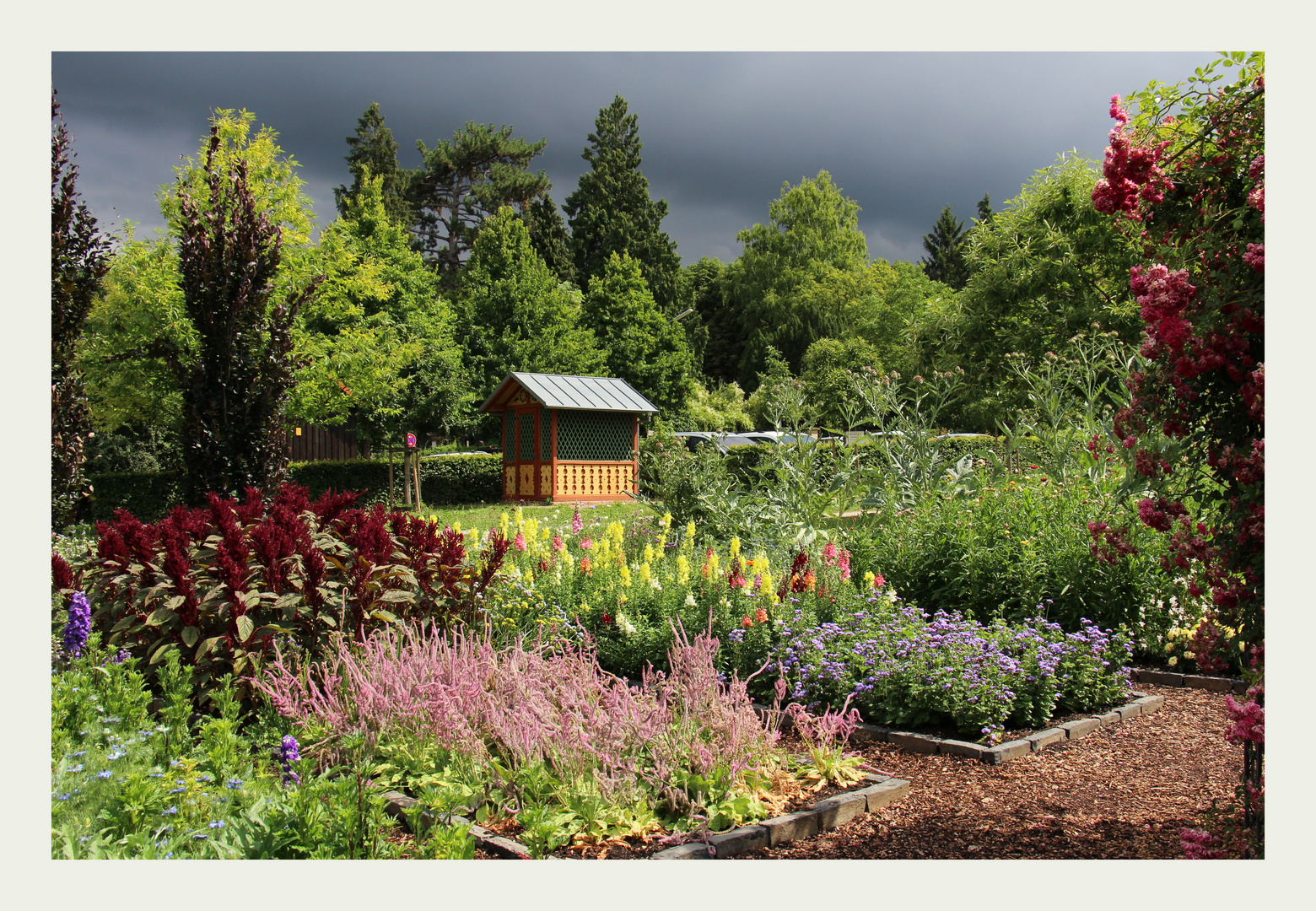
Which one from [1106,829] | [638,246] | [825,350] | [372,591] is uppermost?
[638,246]

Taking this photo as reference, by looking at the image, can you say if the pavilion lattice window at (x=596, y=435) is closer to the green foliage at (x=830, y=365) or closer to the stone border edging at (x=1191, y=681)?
the green foliage at (x=830, y=365)

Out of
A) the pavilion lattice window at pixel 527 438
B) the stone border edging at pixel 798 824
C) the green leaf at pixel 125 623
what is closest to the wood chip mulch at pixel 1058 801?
the stone border edging at pixel 798 824

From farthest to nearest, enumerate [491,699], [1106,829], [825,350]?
[825,350]
[491,699]
[1106,829]

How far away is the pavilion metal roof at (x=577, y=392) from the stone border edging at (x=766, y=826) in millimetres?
15016

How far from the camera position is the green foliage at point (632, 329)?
2808 centimetres

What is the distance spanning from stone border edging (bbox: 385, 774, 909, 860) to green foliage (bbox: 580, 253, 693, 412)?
83.5 ft

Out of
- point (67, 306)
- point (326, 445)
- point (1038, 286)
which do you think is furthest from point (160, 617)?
point (326, 445)

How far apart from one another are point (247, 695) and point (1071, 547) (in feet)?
14.2

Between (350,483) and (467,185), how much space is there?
17961 mm

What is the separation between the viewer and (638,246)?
32.3 m

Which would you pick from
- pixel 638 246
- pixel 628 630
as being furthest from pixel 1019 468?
pixel 638 246

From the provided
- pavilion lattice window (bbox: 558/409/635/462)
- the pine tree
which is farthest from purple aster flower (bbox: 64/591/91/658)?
the pine tree

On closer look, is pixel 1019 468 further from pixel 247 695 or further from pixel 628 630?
pixel 247 695

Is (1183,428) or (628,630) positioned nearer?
(1183,428)
